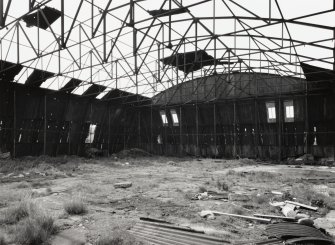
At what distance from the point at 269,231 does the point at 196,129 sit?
25090mm

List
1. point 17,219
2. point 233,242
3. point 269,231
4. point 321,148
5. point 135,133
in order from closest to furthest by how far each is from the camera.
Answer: point 233,242 → point 269,231 → point 17,219 → point 321,148 → point 135,133

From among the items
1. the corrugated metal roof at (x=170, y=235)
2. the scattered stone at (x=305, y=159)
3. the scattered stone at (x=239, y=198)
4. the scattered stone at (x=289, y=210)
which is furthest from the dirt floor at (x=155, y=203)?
the scattered stone at (x=305, y=159)

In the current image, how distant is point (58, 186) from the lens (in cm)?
1219

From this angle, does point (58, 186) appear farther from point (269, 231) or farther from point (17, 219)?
point (269, 231)

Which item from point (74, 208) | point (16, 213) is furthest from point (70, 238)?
point (16, 213)

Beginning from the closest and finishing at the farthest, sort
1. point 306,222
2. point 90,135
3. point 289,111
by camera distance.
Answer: point 306,222, point 289,111, point 90,135

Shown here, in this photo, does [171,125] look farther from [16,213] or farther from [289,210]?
[16,213]

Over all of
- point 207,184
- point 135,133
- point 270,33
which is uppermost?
point 270,33

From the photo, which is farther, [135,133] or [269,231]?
[135,133]

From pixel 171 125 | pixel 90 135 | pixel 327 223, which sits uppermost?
pixel 171 125

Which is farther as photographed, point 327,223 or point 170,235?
point 327,223

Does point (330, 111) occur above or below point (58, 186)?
above

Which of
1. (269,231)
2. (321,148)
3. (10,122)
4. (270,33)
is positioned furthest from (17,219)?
(321,148)

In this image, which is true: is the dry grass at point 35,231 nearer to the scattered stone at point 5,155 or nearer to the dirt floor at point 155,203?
the dirt floor at point 155,203
